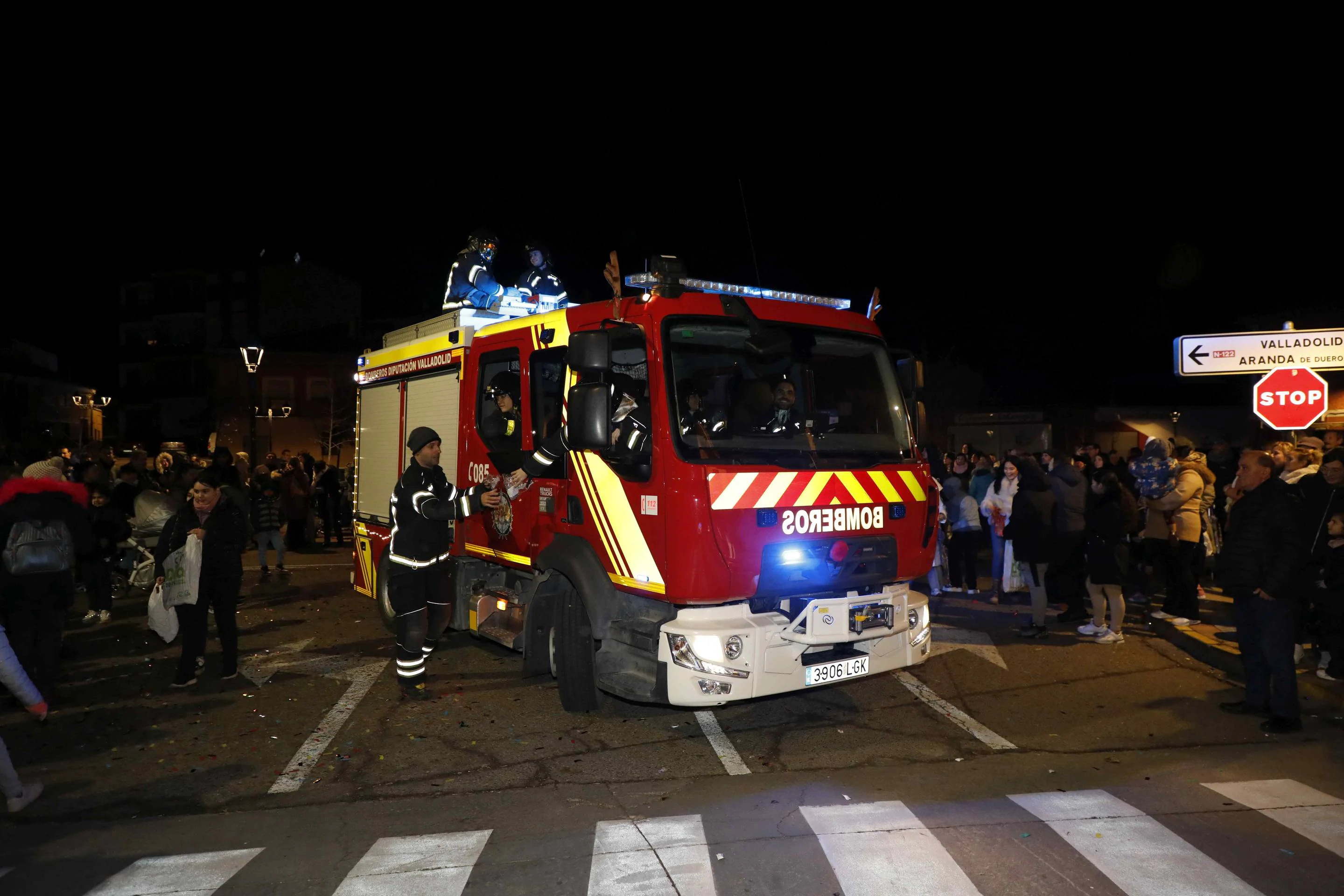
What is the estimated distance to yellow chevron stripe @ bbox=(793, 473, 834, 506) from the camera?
18.8ft

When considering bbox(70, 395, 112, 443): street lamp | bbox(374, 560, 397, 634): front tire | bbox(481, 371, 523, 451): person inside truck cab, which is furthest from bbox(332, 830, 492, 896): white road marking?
bbox(70, 395, 112, 443): street lamp

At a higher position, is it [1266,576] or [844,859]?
[1266,576]

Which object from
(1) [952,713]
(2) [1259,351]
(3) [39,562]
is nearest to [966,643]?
(1) [952,713]

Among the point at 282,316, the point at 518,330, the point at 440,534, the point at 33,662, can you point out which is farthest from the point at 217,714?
the point at 282,316

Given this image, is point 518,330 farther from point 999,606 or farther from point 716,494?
point 999,606

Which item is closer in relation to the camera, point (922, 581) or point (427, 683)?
point (427, 683)

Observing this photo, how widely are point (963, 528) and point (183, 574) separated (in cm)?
858

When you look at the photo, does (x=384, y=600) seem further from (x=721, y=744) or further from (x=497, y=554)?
(x=721, y=744)

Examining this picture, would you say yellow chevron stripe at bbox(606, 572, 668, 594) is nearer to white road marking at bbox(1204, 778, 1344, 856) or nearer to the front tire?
white road marking at bbox(1204, 778, 1344, 856)

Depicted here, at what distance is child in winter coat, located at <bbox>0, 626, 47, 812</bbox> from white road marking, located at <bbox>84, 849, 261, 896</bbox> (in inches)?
45.7

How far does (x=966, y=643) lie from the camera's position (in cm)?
877

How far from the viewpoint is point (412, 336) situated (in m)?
9.02

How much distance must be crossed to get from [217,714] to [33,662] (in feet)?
4.79

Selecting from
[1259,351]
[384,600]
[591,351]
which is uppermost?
[1259,351]
